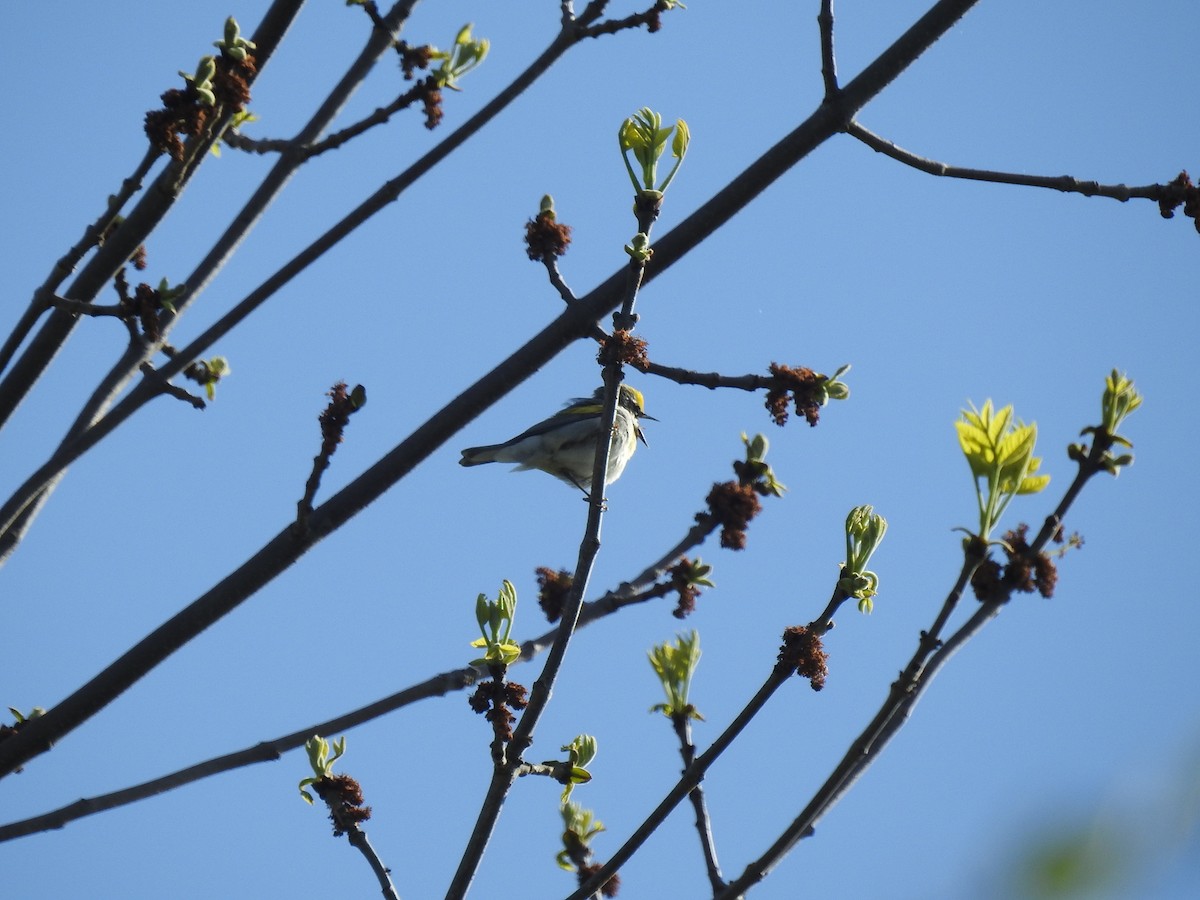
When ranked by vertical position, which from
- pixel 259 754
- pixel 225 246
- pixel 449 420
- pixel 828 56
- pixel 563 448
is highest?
pixel 563 448

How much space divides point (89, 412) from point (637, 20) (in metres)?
2.54

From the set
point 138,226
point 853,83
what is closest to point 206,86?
point 138,226

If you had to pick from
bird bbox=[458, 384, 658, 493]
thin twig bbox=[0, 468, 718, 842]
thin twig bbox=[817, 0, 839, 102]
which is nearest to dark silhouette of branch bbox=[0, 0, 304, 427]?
thin twig bbox=[0, 468, 718, 842]

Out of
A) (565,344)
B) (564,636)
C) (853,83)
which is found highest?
(853,83)

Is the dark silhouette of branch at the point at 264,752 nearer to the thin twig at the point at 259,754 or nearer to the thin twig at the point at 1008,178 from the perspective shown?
the thin twig at the point at 259,754

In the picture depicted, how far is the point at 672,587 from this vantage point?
14.3 feet

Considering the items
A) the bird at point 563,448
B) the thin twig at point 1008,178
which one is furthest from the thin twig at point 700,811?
the bird at point 563,448

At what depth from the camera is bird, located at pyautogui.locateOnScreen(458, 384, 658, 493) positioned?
8.82 m

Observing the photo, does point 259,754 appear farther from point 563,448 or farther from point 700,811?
point 563,448

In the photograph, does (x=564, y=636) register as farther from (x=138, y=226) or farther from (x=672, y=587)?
(x=138, y=226)

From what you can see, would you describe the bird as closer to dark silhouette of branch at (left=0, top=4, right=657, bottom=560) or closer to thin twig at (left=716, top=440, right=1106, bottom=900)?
dark silhouette of branch at (left=0, top=4, right=657, bottom=560)

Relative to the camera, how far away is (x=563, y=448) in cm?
886

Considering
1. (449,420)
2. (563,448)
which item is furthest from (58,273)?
(563,448)

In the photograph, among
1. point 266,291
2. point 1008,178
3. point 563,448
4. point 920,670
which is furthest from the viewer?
point 563,448
